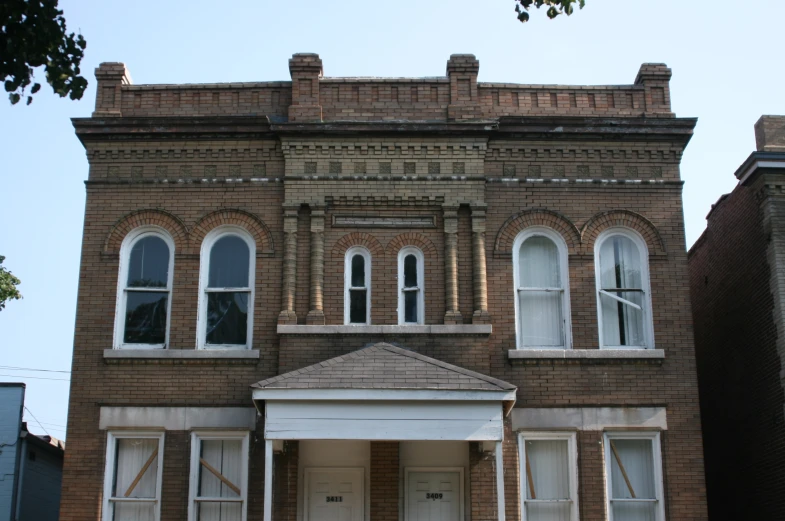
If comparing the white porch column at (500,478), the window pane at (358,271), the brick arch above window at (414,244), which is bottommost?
the white porch column at (500,478)

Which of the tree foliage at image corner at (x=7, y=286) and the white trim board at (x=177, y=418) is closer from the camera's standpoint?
the white trim board at (x=177, y=418)

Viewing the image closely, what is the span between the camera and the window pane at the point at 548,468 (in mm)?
15023

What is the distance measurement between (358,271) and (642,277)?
4489 mm

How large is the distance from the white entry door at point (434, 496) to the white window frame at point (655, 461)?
219 centimetres

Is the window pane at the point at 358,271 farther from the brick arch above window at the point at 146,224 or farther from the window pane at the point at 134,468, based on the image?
the window pane at the point at 134,468

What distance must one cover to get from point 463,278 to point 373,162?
2.40m

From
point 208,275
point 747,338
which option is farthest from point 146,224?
point 747,338

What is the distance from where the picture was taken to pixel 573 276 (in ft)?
52.2

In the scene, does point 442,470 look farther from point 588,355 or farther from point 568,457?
point 588,355

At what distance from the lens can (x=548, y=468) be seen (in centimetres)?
1514

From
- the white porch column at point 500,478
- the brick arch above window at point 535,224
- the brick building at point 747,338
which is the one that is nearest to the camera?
the white porch column at point 500,478

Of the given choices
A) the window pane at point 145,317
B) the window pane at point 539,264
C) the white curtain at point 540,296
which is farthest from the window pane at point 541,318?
the window pane at point 145,317

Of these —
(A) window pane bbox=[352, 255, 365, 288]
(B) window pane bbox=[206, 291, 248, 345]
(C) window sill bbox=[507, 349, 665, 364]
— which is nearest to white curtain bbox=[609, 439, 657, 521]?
(C) window sill bbox=[507, 349, 665, 364]

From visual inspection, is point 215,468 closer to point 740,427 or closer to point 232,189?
point 232,189
